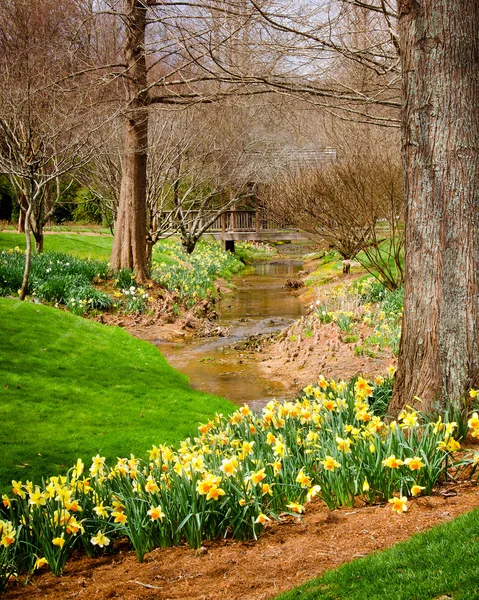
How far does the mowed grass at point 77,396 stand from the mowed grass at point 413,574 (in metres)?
2.87

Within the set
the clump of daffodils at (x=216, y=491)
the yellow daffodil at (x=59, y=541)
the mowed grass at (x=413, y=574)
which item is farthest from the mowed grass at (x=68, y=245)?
the mowed grass at (x=413, y=574)

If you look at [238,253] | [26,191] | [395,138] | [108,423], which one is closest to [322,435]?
[108,423]

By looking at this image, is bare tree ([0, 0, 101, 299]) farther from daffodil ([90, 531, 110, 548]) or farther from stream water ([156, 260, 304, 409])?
daffodil ([90, 531, 110, 548])

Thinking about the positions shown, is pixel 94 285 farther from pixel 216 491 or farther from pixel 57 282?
A: pixel 216 491

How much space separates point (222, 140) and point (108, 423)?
53.5 ft

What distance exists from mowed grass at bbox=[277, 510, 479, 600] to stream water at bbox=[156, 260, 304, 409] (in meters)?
5.16

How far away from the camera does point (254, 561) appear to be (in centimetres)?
335

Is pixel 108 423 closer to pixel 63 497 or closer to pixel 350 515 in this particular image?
pixel 63 497

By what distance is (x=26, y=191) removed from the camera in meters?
11.7

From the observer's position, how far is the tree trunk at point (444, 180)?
14.8 feet

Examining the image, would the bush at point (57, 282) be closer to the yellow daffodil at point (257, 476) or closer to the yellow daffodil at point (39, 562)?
the yellow daffodil at point (39, 562)

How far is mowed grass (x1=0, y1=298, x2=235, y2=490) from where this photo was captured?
572 cm

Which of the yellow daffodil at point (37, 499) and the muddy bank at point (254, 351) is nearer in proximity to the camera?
the yellow daffodil at point (37, 499)

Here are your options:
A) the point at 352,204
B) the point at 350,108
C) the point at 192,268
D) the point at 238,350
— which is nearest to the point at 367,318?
the point at 238,350
